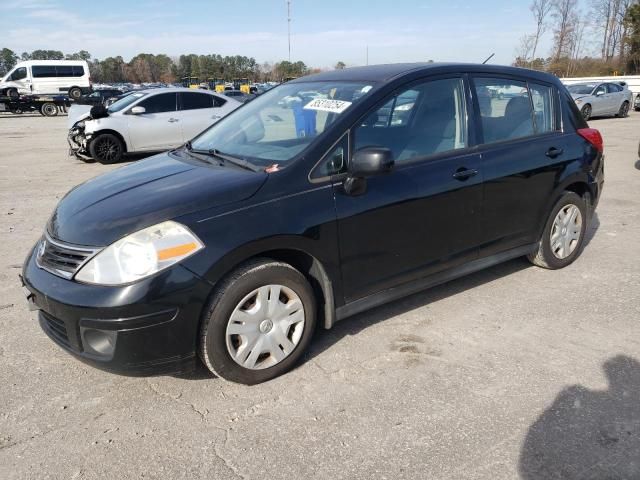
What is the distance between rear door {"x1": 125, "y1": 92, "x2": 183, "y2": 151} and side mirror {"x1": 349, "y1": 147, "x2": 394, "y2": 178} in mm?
9174

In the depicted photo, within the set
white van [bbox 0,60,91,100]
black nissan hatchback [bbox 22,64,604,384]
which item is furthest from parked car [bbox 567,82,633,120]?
white van [bbox 0,60,91,100]

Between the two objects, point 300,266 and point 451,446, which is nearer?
point 451,446

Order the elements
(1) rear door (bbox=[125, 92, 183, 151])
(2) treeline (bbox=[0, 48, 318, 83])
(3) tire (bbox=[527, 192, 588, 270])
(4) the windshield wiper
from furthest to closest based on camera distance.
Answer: (2) treeline (bbox=[0, 48, 318, 83]) < (1) rear door (bbox=[125, 92, 183, 151]) < (3) tire (bbox=[527, 192, 588, 270]) < (4) the windshield wiper

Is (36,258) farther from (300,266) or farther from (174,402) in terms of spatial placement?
(300,266)

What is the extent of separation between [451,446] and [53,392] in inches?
85.6

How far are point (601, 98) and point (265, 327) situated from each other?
73.3 feet

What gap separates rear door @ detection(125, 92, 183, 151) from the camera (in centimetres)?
1109

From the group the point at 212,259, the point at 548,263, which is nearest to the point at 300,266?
the point at 212,259

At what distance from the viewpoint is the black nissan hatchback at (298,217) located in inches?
101

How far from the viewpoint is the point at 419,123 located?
3533 mm

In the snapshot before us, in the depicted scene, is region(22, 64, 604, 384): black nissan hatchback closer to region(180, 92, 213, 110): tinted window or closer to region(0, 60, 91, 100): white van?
region(180, 92, 213, 110): tinted window

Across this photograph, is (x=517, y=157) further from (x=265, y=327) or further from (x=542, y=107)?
(x=265, y=327)

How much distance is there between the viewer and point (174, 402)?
281 centimetres

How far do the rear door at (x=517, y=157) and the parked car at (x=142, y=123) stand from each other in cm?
Result: 744
